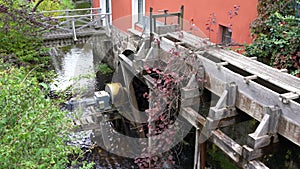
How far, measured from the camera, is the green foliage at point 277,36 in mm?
5484

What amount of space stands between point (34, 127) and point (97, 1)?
1500cm

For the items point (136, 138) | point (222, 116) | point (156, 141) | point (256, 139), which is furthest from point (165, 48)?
point (136, 138)

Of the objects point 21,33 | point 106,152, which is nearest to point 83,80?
point 21,33

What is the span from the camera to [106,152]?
27.2 ft

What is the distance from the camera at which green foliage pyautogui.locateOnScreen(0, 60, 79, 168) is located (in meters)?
2.49

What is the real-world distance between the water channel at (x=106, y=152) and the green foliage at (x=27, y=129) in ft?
4.54

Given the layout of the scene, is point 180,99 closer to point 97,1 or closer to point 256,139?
point 256,139

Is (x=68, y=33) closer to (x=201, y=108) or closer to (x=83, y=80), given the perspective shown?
(x=83, y=80)

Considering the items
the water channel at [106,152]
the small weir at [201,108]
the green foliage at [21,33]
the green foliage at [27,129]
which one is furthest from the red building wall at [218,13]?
the green foliage at [27,129]

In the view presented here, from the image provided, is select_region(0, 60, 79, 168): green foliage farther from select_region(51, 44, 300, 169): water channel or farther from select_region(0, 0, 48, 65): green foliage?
select_region(0, 0, 48, 65): green foliage

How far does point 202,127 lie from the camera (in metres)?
4.49

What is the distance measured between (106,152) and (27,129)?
593 cm

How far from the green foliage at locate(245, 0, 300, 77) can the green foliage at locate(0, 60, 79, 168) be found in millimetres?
4170

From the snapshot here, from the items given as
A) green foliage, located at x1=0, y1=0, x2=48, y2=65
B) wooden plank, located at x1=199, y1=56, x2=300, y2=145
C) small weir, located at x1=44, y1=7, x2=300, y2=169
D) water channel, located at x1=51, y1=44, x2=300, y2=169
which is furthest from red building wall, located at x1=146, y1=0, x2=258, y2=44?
green foliage, located at x1=0, y1=0, x2=48, y2=65
